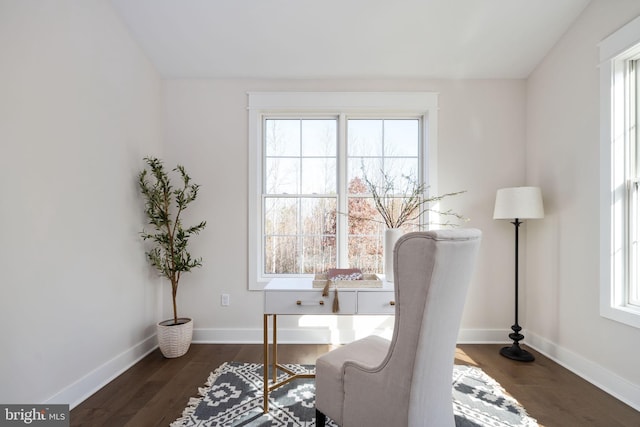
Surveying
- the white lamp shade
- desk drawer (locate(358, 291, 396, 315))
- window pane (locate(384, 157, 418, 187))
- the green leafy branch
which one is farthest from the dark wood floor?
window pane (locate(384, 157, 418, 187))

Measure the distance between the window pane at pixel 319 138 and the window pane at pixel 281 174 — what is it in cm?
18

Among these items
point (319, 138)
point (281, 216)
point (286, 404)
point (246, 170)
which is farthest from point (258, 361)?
point (319, 138)

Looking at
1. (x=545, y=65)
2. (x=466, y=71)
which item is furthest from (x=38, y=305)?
(x=545, y=65)

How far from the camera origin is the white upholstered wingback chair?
116cm

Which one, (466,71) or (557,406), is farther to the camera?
(466,71)

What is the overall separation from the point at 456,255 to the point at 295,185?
85.4 inches

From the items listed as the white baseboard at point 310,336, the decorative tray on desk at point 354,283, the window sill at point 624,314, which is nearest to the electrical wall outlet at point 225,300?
the white baseboard at point 310,336

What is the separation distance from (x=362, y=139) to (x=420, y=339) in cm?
232

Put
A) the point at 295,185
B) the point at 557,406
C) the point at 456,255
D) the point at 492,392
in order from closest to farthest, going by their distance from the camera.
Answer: the point at 456,255, the point at 557,406, the point at 492,392, the point at 295,185

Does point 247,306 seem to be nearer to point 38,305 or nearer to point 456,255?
point 38,305

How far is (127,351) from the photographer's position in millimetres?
2516

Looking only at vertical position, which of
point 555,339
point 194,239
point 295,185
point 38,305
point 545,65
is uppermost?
point 545,65

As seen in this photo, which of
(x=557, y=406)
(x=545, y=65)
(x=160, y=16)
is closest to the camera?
(x=557, y=406)

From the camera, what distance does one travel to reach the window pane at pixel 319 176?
A: 3.15m
